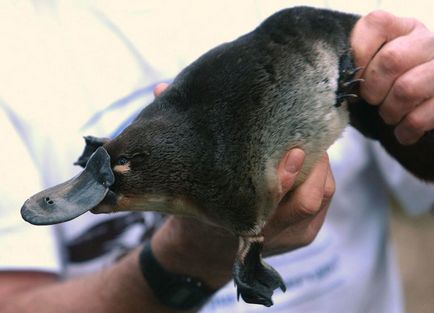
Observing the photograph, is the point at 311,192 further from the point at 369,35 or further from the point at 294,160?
the point at 369,35

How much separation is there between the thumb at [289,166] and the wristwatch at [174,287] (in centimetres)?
33

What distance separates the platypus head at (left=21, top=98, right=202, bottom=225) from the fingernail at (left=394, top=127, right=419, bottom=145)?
32 centimetres

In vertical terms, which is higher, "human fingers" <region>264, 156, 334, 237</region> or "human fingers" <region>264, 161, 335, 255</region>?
"human fingers" <region>264, 156, 334, 237</region>

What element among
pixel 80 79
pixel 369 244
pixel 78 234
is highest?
pixel 80 79

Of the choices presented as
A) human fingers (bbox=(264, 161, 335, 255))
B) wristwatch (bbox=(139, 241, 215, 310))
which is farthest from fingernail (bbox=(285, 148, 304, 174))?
wristwatch (bbox=(139, 241, 215, 310))

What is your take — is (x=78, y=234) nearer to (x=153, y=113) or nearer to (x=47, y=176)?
(x=47, y=176)

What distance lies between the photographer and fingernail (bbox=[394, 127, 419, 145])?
0.88 m

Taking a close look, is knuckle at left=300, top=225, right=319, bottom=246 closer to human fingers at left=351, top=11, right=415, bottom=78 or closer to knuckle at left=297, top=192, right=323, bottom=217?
knuckle at left=297, top=192, right=323, bottom=217

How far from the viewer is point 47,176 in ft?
4.13

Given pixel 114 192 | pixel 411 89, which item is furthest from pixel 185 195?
pixel 411 89

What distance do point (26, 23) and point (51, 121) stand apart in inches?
7.0

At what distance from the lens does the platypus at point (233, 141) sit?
2.21 ft

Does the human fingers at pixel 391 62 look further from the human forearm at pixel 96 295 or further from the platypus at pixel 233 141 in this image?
the human forearm at pixel 96 295

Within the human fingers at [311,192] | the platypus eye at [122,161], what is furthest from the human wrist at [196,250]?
the platypus eye at [122,161]
